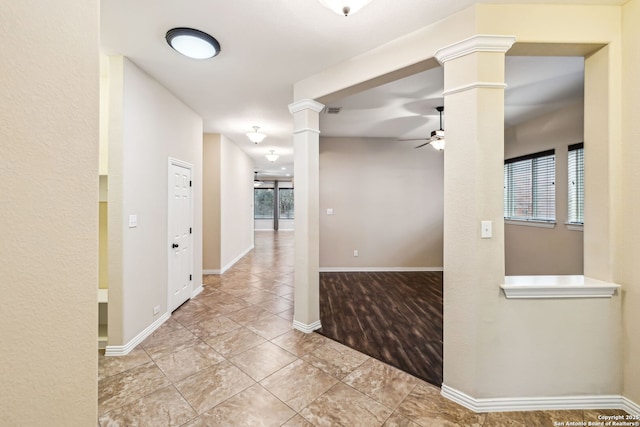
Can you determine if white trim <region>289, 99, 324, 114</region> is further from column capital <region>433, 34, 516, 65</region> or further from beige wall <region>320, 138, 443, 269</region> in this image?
beige wall <region>320, 138, 443, 269</region>

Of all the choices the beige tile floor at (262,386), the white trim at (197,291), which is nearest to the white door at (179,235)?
the white trim at (197,291)

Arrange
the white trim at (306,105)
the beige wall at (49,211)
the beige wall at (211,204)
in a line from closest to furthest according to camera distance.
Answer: the beige wall at (49,211) → the white trim at (306,105) → the beige wall at (211,204)

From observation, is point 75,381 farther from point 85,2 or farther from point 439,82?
point 439,82

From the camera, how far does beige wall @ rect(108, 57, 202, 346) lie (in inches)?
96.0

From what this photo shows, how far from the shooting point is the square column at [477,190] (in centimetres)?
176

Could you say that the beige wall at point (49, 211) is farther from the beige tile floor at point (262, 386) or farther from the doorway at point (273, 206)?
the doorway at point (273, 206)

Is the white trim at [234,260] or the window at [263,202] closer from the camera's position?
the white trim at [234,260]

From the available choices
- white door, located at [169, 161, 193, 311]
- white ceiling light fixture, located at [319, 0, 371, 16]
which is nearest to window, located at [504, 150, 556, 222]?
white ceiling light fixture, located at [319, 0, 371, 16]

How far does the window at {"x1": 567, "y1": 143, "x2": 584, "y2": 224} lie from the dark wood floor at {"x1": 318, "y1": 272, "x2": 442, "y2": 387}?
2.12 meters

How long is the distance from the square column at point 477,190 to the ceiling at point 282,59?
1.44 feet

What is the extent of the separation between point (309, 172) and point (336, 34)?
126 cm

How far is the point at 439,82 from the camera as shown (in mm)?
2959

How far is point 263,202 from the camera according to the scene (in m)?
13.4

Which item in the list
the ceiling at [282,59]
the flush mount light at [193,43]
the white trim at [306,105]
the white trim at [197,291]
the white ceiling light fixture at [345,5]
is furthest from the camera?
the white trim at [197,291]
